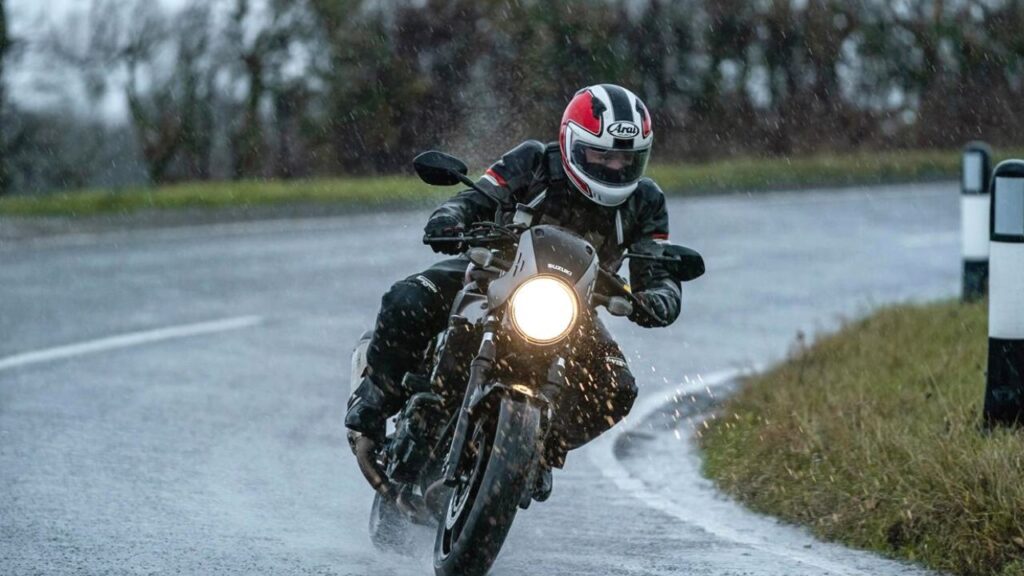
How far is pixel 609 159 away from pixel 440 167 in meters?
0.61

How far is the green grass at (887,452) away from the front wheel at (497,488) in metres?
1.68

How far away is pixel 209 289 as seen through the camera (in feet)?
47.9

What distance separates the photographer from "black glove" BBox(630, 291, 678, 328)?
235 inches

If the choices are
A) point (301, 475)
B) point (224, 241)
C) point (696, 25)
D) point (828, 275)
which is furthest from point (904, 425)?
point (696, 25)

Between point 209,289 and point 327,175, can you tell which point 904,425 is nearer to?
point 209,289

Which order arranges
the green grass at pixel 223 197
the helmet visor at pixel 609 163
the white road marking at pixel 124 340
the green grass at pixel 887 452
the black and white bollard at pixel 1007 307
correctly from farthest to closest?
the green grass at pixel 223 197 < the white road marking at pixel 124 340 < the black and white bollard at pixel 1007 307 < the green grass at pixel 887 452 < the helmet visor at pixel 609 163

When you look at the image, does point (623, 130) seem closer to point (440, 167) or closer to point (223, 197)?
point (440, 167)

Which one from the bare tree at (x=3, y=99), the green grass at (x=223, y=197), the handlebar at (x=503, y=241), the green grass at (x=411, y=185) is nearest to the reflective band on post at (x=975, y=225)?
the green grass at (x=411, y=185)

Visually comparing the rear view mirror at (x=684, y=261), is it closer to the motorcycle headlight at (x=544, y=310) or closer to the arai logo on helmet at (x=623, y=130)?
the arai logo on helmet at (x=623, y=130)

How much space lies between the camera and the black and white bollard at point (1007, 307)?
24.0 ft

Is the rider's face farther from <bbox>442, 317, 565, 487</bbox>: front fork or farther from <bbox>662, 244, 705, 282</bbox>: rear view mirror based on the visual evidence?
<bbox>442, 317, 565, 487</bbox>: front fork

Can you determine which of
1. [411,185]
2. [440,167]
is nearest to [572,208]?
[440,167]

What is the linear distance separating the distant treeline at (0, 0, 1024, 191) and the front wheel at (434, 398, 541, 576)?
524 inches

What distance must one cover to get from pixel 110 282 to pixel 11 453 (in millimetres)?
6661
